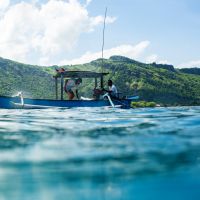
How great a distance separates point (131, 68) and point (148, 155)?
10926 centimetres

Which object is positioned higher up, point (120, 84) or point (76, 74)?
point (120, 84)

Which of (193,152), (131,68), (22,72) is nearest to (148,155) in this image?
(193,152)

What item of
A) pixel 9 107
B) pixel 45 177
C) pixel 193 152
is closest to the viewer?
pixel 45 177

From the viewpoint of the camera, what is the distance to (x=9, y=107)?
20031mm

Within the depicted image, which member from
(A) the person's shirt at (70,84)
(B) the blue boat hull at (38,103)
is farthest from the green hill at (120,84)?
(B) the blue boat hull at (38,103)

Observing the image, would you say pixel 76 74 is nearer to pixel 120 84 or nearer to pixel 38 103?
pixel 38 103

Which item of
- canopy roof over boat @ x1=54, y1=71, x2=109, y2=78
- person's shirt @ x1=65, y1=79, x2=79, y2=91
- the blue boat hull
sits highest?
canopy roof over boat @ x1=54, y1=71, x2=109, y2=78

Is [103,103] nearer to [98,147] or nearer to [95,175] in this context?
[98,147]

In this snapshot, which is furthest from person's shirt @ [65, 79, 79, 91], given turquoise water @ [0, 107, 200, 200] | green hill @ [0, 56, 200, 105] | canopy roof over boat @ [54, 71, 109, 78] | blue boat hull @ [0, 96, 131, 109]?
green hill @ [0, 56, 200, 105]

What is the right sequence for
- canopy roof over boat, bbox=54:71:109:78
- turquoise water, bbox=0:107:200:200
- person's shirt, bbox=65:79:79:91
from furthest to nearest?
canopy roof over boat, bbox=54:71:109:78 < person's shirt, bbox=65:79:79:91 < turquoise water, bbox=0:107:200:200

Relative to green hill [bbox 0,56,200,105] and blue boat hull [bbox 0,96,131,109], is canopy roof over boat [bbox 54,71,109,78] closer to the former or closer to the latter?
blue boat hull [bbox 0,96,131,109]

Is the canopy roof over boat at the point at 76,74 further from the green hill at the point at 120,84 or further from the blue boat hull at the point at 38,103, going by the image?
the green hill at the point at 120,84

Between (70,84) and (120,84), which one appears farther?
(120,84)

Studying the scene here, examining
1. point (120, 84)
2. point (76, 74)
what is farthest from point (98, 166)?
point (120, 84)
